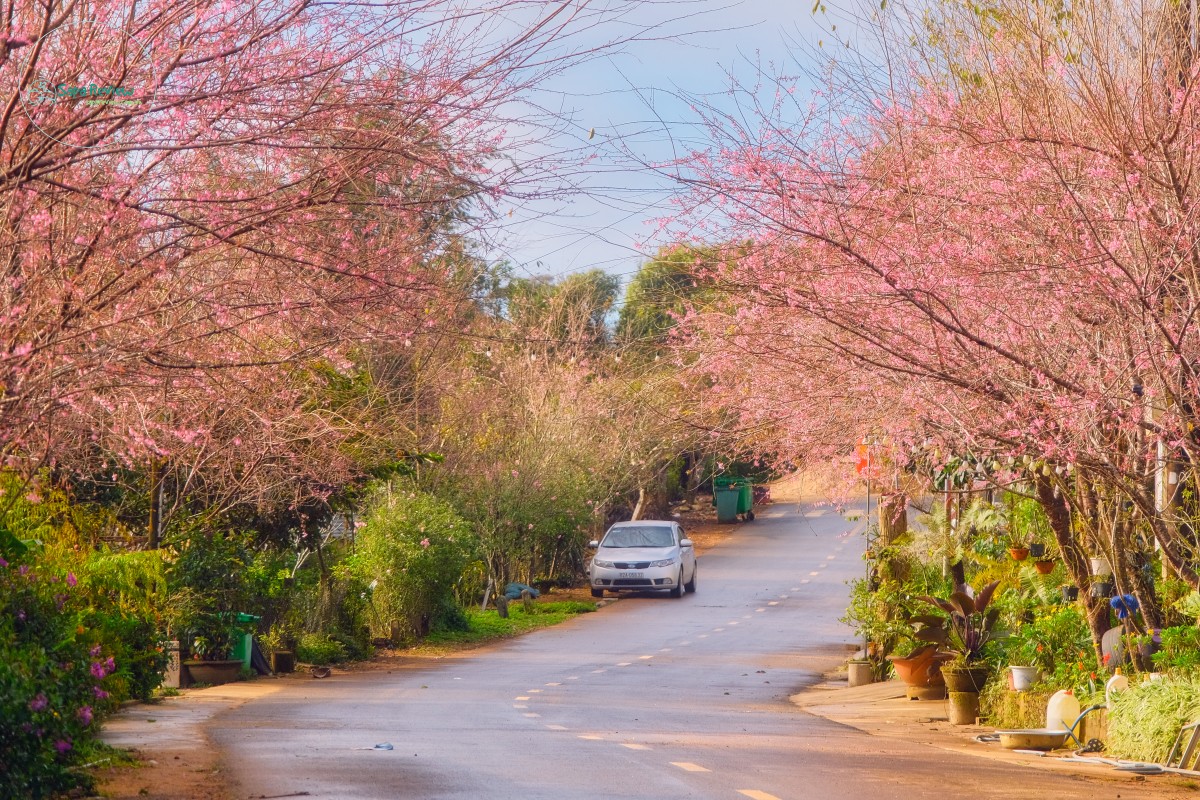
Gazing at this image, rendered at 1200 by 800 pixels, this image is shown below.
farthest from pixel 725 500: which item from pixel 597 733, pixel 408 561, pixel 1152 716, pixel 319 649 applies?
pixel 1152 716

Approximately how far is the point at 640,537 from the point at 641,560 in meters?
0.97

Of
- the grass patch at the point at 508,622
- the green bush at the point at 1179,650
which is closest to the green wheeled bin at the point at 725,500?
the grass patch at the point at 508,622

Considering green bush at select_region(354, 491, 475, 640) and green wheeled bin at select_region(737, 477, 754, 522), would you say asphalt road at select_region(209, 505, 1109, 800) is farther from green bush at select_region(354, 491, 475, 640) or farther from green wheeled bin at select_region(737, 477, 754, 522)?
green wheeled bin at select_region(737, 477, 754, 522)

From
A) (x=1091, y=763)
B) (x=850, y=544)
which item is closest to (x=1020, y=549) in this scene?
(x=1091, y=763)

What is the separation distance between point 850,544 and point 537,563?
647 inches

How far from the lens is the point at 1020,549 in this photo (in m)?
16.3

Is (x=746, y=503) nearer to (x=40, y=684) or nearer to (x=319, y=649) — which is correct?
(x=319, y=649)

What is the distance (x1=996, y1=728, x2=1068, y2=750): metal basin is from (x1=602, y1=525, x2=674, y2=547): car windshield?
21.0 metres

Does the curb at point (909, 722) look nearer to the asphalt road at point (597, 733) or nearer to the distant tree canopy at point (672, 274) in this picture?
the asphalt road at point (597, 733)

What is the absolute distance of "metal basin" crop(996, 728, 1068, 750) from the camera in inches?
481

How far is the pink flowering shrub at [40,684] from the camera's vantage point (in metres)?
7.25

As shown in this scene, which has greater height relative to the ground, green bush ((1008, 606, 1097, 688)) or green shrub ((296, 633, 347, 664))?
green bush ((1008, 606, 1097, 688))

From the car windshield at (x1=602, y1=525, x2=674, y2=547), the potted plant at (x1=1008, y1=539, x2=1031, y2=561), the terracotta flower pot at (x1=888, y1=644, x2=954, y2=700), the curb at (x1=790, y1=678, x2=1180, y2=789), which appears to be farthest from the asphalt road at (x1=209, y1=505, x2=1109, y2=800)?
the car windshield at (x1=602, y1=525, x2=674, y2=547)

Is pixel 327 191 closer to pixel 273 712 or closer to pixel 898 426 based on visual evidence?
pixel 898 426
